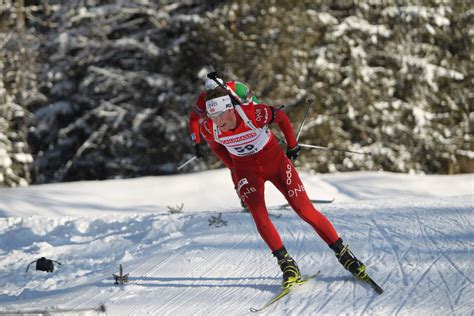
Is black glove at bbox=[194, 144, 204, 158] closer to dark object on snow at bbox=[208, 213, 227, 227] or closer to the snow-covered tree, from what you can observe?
dark object on snow at bbox=[208, 213, 227, 227]

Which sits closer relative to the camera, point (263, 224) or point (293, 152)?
point (263, 224)

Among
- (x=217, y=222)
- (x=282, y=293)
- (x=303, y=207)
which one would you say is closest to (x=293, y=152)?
(x=303, y=207)

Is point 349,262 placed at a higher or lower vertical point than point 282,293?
higher

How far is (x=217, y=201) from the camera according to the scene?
955 cm

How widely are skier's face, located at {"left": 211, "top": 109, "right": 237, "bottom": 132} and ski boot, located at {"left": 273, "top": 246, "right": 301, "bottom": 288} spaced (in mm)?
972

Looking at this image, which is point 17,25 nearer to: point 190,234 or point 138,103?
point 138,103

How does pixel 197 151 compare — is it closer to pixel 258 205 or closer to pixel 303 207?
pixel 258 205

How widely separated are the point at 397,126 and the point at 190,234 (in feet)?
49.8

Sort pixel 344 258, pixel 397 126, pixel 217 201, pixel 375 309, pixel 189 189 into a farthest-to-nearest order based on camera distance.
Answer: pixel 397 126, pixel 189 189, pixel 217 201, pixel 344 258, pixel 375 309

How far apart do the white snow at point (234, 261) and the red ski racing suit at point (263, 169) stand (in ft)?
1.37

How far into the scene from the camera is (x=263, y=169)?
4.27m

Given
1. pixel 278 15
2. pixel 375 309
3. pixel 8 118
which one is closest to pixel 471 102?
pixel 278 15

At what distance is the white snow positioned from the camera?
3.75 m

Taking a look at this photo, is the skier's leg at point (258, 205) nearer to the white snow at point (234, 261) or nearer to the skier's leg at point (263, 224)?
the skier's leg at point (263, 224)
